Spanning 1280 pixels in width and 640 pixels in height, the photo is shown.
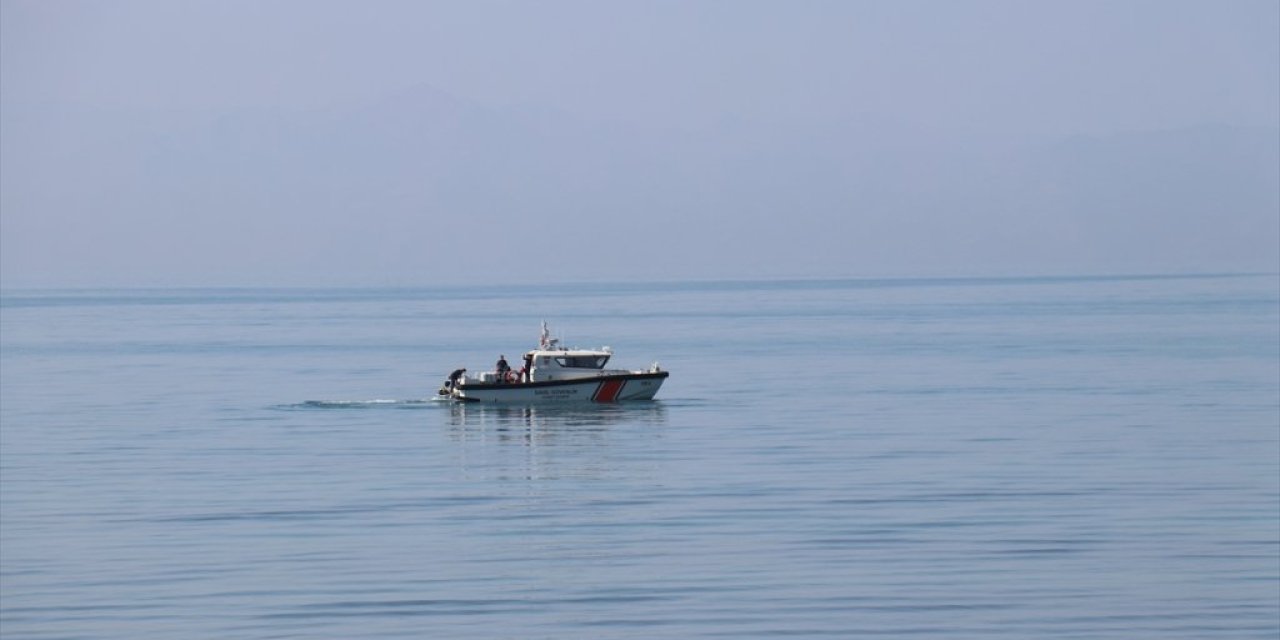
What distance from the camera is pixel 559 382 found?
68438 millimetres

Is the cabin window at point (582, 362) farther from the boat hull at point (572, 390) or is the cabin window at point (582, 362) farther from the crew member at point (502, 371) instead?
the crew member at point (502, 371)

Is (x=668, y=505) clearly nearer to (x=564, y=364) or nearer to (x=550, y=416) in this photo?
(x=550, y=416)

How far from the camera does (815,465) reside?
160 feet

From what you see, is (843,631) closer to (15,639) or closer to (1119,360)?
(15,639)

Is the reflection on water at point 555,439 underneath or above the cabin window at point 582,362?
underneath

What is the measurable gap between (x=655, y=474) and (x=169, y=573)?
16.6m

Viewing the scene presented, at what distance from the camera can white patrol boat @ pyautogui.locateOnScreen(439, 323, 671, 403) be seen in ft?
225

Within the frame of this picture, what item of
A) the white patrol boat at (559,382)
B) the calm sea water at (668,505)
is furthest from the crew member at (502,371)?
the calm sea water at (668,505)

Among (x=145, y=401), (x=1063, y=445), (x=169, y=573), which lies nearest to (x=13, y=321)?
(x=145, y=401)

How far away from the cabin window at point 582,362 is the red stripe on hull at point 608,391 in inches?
35.6

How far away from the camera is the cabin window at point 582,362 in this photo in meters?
69.2

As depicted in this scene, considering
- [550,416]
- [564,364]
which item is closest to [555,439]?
[550,416]

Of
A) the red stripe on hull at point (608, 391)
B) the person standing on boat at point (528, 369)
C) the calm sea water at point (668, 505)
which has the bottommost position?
the calm sea water at point (668, 505)

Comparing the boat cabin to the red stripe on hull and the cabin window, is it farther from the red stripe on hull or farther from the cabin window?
the red stripe on hull
